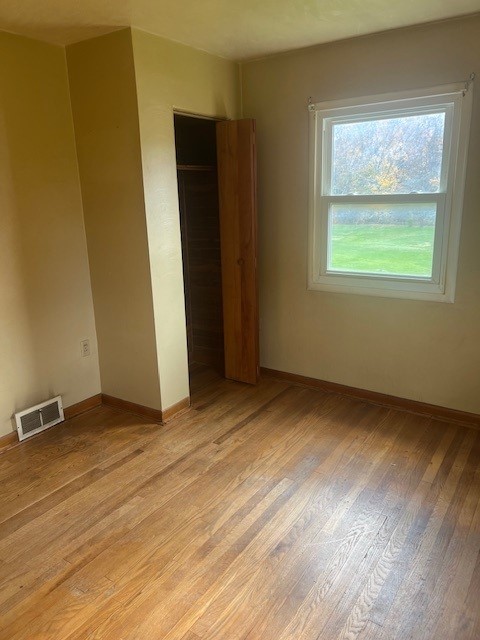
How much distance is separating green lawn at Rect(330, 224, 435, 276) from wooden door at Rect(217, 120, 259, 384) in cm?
64

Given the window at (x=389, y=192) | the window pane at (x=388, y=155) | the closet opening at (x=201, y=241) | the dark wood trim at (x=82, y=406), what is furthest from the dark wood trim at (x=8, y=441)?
the window pane at (x=388, y=155)

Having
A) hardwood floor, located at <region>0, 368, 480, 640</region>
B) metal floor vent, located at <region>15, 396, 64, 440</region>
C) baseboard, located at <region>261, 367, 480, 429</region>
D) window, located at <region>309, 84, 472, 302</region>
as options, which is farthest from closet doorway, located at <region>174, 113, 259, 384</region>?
metal floor vent, located at <region>15, 396, 64, 440</region>

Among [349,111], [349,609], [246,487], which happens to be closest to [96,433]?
[246,487]

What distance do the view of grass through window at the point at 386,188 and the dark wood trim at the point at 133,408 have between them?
5.59 ft

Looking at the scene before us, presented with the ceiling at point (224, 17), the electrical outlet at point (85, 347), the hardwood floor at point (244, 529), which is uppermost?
the ceiling at point (224, 17)

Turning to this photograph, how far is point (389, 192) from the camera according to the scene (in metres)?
2.99

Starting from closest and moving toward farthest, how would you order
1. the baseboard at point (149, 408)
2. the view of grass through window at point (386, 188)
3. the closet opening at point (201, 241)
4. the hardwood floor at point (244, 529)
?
the hardwood floor at point (244, 529)
the view of grass through window at point (386, 188)
the baseboard at point (149, 408)
the closet opening at point (201, 241)

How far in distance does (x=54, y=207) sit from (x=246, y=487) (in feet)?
6.97

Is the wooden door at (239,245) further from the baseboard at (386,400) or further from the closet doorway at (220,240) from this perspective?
the baseboard at (386,400)

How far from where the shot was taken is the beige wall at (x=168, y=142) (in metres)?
2.75

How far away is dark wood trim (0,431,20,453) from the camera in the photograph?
2.86 m

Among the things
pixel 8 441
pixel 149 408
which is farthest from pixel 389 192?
pixel 8 441

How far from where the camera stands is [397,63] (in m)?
2.82

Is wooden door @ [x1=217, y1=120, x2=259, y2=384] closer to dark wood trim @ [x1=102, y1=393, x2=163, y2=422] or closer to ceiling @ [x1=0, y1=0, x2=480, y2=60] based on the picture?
ceiling @ [x1=0, y1=0, x2=480, y2=60]
